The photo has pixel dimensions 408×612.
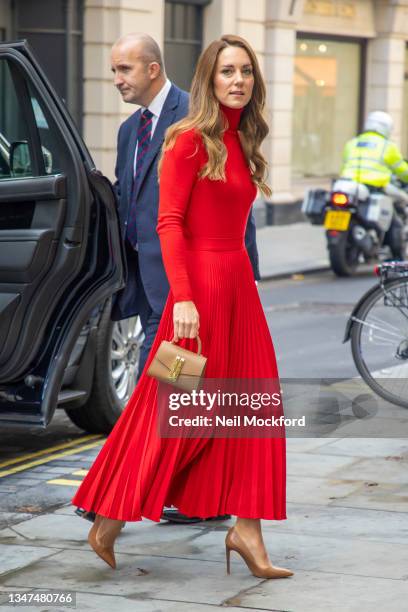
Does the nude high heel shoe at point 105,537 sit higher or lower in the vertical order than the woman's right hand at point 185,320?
lower

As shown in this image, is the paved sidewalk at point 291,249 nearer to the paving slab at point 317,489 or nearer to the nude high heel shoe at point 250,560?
the paving slab at point 317,489

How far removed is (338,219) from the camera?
15250 mm

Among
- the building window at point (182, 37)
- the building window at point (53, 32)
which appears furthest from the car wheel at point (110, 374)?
the building window at point (182, 37)

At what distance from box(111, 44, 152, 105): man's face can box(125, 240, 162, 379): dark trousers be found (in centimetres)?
66

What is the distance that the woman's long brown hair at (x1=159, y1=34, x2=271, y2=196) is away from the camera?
187 inches

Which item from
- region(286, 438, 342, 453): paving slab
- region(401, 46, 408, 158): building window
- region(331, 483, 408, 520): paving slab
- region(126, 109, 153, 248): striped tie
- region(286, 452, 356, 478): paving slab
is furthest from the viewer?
region(401, 46, 408, 158): building window

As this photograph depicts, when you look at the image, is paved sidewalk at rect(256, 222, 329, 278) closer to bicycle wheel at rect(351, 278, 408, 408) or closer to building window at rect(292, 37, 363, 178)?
building window at rect(292, 37, 363, 178)

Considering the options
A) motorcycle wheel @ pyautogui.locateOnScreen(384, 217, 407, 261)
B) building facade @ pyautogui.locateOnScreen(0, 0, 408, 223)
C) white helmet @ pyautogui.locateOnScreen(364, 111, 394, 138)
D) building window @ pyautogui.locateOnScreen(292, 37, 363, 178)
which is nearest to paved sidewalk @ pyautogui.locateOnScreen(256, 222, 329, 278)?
building facade @ pyautogui.locateOnScreen(0, 0, 408, 223)

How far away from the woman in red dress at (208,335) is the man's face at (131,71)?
69 centimetres

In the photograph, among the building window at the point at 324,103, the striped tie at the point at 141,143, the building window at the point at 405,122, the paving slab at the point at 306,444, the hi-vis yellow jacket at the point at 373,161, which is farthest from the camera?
the building window at the point at 405,122

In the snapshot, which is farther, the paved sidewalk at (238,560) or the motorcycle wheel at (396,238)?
the motorcycle wheel at (396,238)

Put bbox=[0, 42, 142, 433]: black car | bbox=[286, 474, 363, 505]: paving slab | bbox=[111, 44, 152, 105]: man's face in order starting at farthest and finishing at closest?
bbox=[0, 42, 142, 433]: black car → bbox=[286, 474, 363, 505]: paving slab → bbox=[111, 44, 152, 105]: man's face

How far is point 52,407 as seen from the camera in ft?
20.1

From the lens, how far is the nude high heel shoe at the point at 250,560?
4.74m
